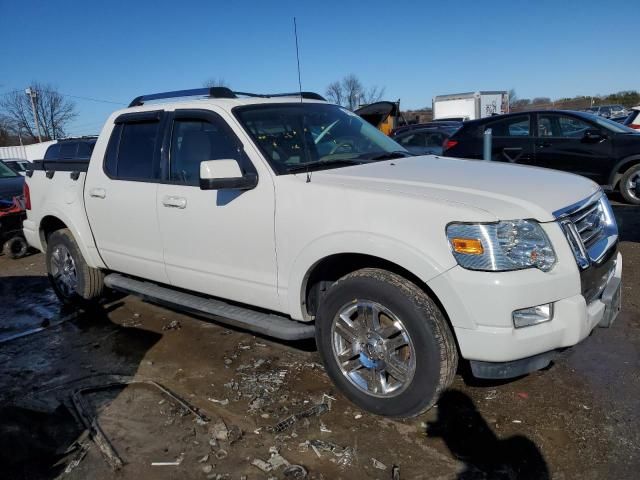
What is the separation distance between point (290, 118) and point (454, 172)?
52.1 inches

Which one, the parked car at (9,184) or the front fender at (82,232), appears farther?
the parked car at (9,184)

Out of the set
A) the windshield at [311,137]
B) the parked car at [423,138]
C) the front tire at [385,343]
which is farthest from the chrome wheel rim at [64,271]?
the parked car at [423,138]

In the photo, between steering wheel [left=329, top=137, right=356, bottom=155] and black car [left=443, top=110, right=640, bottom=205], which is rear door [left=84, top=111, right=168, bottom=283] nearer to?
steering wheel [left=329, top=137, right=356, bottom=155]

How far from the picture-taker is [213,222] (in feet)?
11.6

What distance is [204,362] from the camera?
13.0ft

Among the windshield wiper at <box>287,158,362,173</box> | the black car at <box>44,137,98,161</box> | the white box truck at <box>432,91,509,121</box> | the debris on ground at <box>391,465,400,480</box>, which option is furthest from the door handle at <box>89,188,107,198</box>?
the white box truck at <box>432,91,509,121</box>

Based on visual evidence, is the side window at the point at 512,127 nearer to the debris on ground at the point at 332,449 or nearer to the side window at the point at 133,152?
the side window at the point at 133,152

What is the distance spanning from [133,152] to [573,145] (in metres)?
7.17

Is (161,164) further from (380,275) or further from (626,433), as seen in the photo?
(626,433)

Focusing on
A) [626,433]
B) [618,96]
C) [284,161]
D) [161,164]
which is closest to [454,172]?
[284,161]

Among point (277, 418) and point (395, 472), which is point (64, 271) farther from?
point (395, 472)

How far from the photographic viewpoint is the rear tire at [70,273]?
498 centimetres

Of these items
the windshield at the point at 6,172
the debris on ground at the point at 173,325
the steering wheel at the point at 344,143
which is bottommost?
the debris on ground at the point at 173,325

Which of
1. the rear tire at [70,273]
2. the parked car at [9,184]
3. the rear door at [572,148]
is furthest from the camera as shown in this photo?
the parked car at [9,184]
